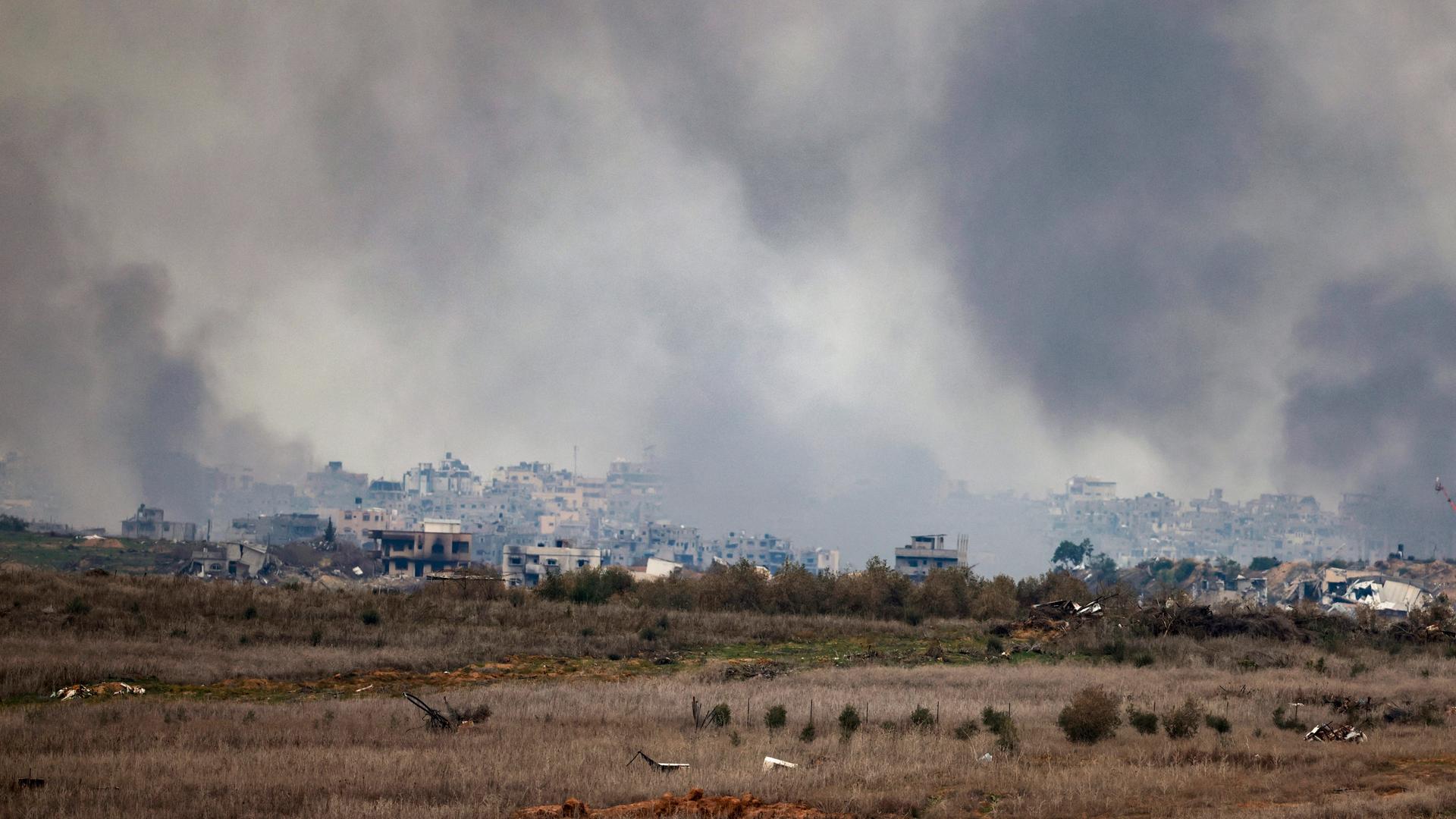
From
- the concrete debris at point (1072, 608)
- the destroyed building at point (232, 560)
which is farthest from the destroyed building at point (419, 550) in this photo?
the concrete debris at point (1072, 608)

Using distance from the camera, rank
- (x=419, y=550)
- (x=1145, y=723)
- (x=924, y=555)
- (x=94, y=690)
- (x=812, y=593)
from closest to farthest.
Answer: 1. (x=1145, y=723)
2. (x=94, y=690)
3. (x=812, y=593)
4. (x=924, y=555)
5. (x=419, y=550)

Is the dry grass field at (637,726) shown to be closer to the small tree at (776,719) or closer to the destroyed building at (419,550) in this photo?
the small tree at (776,719)

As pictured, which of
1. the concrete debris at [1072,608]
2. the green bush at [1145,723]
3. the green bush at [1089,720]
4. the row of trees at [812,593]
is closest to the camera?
the green bush at [1089,720]

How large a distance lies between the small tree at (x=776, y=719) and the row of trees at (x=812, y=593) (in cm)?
3661

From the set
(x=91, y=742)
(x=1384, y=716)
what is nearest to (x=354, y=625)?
(x=91, y=742)

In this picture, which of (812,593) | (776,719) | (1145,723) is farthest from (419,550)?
(1145,723)

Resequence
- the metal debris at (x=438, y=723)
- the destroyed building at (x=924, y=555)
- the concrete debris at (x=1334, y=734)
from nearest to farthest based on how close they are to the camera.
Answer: the concrete debris at (x=1334, y=734) → the metal debris at (x=438, y=723) → the destroyed building at (x=924, y=555)

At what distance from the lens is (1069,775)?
58.5 feet

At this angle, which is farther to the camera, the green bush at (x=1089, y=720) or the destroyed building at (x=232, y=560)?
the destroyed building at (x=232, y=560)

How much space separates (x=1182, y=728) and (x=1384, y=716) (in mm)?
6076

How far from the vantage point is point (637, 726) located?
23328mm

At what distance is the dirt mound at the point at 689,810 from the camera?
1508 cm

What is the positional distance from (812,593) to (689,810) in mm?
49868

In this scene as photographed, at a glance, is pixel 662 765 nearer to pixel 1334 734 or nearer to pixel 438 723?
pixel 438 723
